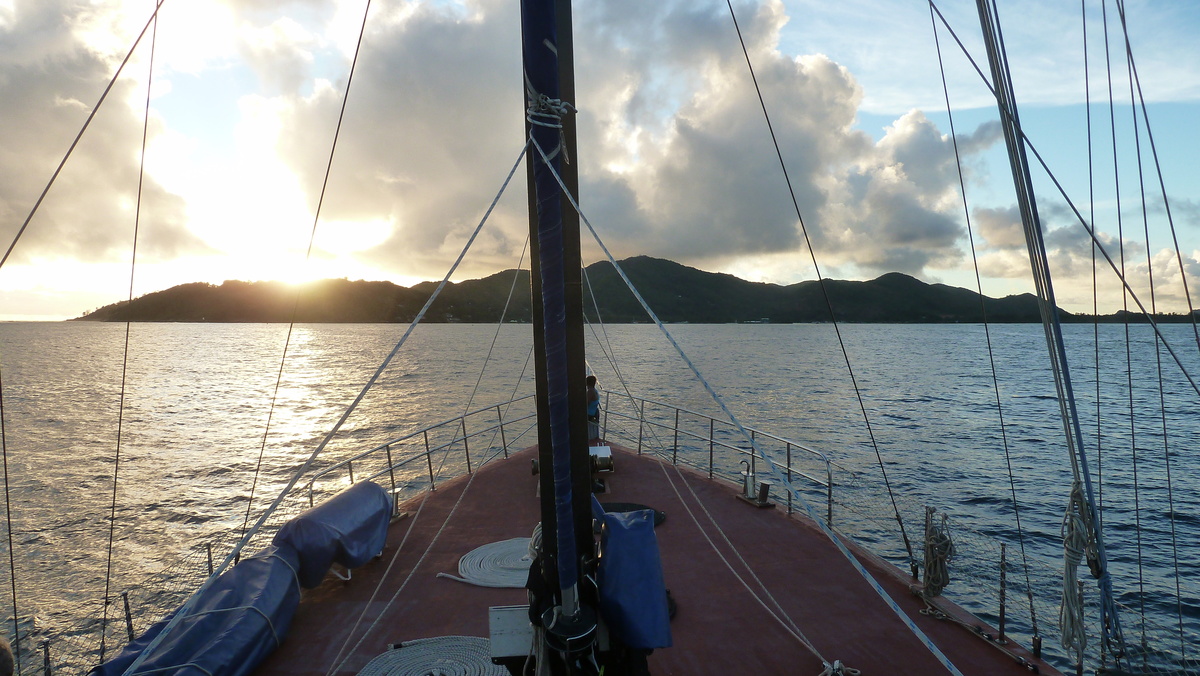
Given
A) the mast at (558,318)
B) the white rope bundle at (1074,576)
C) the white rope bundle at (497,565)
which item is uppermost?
the mast at (558,318)

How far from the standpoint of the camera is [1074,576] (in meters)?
4.96

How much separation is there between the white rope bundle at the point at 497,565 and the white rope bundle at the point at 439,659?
1186 mm

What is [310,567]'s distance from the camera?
6895 mm

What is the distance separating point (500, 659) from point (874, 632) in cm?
427

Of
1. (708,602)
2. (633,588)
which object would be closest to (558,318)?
(633,588)

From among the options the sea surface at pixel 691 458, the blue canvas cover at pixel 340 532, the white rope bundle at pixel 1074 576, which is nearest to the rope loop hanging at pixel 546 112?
the sea surface at pixel 691 458

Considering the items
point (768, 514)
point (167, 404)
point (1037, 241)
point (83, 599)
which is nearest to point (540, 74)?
point (1037, 241)

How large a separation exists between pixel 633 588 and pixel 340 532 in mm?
4923

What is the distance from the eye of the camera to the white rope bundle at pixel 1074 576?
16.3ft

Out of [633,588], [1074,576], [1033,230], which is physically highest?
[1033,230]

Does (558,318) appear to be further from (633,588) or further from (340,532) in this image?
(340,532)

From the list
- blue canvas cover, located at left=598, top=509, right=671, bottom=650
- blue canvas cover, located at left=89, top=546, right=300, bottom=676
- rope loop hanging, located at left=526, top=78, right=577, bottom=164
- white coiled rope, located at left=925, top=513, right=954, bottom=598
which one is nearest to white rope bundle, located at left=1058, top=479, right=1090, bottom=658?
white coiled rope, located at left=925, top=513, right=954, bottom=598

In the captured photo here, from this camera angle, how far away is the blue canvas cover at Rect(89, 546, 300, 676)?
16.1 feet

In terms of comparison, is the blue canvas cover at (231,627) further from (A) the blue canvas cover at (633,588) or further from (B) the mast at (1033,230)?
(B) the mast at (1033,230)
